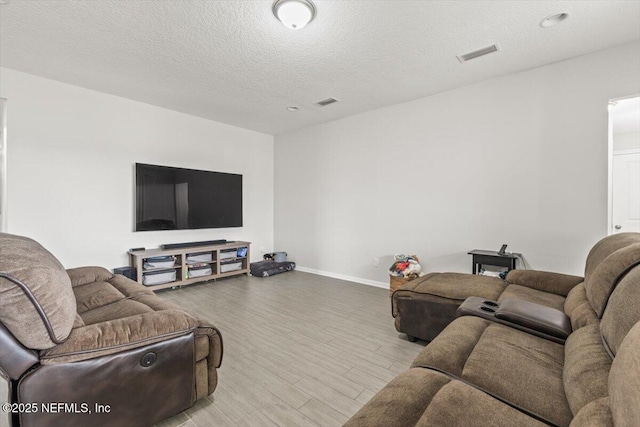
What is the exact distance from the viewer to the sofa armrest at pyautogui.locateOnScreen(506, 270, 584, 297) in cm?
211

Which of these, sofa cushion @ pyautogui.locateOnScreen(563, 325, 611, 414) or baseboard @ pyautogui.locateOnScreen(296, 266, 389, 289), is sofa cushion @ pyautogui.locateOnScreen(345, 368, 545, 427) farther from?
baseboard @ pyautogui.locateOnScreen(296, 266, 389, 289)

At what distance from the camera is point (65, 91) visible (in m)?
3.36

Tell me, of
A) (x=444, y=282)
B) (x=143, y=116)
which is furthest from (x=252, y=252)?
(x=444, y=282)

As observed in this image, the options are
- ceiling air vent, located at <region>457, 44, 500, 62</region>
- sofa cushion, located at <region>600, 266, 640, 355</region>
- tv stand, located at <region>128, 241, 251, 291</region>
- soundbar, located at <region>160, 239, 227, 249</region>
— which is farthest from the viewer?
soundbar, located at <region>160, 239, 227, 249</region>

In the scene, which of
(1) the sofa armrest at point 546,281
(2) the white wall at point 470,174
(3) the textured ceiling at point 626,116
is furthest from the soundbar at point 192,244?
(3) the textured ceiling at point 626,116

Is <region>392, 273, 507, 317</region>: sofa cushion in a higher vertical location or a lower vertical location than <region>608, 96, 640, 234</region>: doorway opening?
lower

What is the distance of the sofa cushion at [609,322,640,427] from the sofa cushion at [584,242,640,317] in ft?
2.50

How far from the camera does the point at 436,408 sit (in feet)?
2.89

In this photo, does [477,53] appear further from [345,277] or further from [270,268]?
[270,268]

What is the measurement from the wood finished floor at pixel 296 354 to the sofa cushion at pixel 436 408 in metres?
0.73

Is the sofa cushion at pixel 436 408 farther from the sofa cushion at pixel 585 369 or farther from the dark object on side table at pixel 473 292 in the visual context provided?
the dark object on side table at pixel 473 292

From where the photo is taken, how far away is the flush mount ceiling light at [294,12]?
1981 mm

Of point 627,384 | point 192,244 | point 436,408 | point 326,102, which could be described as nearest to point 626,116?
point 326,102

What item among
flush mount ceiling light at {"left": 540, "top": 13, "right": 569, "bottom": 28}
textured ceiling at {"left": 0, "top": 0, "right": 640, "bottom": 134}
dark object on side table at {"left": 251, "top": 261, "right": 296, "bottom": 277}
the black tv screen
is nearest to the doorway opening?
textured ceiling at {"left": 0, "top": 0, "right": 640, "bottom": 134}
